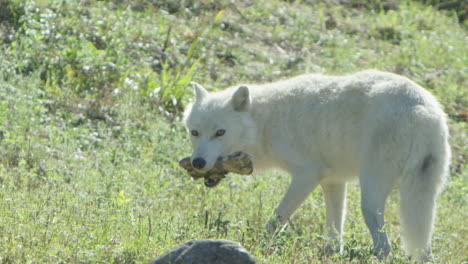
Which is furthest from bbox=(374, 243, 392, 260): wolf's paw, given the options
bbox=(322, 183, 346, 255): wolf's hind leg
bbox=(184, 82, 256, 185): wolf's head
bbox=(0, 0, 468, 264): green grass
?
bbox=(184, 82, 256, 185): wolf's head

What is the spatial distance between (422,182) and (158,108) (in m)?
5.27

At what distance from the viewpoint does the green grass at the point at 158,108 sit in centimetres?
560

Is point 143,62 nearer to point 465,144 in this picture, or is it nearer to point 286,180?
point 286,180

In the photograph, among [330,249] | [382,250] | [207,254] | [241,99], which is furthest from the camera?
[241,99]

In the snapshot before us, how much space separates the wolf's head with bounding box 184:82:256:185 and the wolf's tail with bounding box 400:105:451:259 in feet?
5.51

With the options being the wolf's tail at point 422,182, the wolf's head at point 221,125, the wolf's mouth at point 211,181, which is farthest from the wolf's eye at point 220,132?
the wolf's tail at point 422,182

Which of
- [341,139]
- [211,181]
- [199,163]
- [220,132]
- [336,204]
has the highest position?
[341,139]

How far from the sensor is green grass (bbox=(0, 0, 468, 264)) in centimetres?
560

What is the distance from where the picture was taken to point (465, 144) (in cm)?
1163

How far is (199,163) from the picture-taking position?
6.71 m

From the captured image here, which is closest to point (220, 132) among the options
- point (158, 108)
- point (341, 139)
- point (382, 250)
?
point (341, 139)

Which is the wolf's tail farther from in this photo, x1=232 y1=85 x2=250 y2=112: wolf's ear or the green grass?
x1=232 y1=85 x2=250 y2=112: wolf's ear

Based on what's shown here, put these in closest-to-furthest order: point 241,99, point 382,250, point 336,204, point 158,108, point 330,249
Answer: point 382,250
point 330,249
point 241,99
point 336,204
point 158,108

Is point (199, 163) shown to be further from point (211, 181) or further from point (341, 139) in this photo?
point (341, 139)
